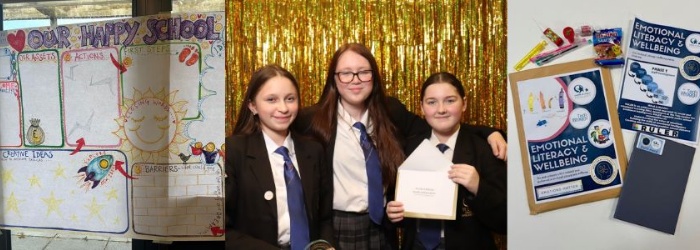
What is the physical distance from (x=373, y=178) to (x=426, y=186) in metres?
0.14

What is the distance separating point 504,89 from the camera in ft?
4.46

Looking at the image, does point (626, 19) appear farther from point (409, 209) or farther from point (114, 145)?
point (114, 145)

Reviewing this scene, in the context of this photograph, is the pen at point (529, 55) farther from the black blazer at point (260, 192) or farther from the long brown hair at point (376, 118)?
the black blazer at point (260, 192)

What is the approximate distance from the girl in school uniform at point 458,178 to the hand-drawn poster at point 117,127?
0.55 meters

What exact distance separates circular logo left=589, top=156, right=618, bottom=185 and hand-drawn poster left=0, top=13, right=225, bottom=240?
1.00m

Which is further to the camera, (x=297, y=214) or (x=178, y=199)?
(x=178, y=199)

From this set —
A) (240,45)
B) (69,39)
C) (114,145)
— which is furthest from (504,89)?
(69,39)

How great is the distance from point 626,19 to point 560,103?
269 millimetres

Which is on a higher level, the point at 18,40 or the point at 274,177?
the point at 18,40

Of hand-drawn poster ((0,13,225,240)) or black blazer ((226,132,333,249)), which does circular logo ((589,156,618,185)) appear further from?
hand-drawn poster ((0,13,225,240))

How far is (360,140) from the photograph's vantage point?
53.5 inches

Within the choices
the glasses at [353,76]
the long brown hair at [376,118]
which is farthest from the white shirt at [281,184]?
the glasses at [353,76]

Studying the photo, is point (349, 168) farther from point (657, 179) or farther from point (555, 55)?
point (657, 179)

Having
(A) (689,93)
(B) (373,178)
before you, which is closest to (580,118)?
(A) (689,93)
